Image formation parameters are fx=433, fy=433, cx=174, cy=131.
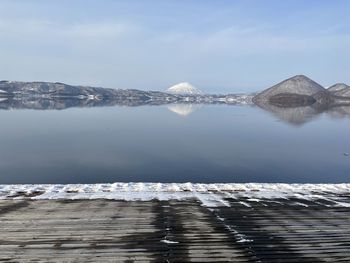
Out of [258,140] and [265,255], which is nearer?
[265,255]

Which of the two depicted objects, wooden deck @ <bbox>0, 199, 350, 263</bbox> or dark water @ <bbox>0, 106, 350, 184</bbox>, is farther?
dark water @ <bbox>0, 106, 350, 184</bbox>

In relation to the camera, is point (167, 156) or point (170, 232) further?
point (167, 156)

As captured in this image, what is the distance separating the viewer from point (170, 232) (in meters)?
17.7

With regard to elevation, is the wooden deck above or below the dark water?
above

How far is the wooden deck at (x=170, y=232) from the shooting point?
14.8m

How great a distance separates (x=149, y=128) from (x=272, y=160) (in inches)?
1811

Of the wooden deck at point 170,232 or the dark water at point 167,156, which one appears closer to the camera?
the wooden deck at point 170,232

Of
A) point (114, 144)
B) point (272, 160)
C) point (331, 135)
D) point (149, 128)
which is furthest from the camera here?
point (149, 128)

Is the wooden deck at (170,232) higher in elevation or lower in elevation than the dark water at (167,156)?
higher

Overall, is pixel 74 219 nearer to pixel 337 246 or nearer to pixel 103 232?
pixel 103 232

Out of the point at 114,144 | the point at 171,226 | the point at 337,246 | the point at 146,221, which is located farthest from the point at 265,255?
the point at 114,144

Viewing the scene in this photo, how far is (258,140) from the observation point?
80750 millimetres

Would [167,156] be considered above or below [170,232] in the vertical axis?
below

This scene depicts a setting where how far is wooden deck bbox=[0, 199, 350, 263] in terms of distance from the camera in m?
14.8
